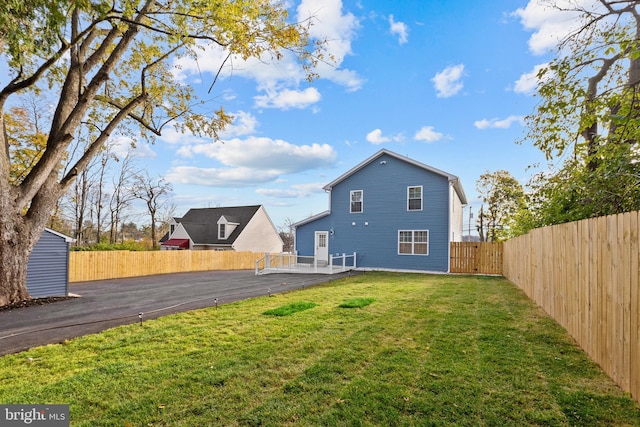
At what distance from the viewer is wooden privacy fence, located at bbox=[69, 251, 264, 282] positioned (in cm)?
1554

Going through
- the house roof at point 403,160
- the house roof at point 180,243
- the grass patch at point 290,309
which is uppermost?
the house roof at point 403,160

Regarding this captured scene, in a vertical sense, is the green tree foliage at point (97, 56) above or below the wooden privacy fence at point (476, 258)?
above

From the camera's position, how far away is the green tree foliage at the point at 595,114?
448cm

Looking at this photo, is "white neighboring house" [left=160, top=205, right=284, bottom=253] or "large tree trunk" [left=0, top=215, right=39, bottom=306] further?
"white neighboring house" [left=160, top=205, right=284, bottom=253]

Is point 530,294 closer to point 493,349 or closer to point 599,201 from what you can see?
point 599,201

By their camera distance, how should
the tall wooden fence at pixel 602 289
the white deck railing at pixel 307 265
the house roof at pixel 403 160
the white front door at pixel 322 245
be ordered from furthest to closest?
the white front door at pixel 322 245 < the white deck railing at pixel 307 265 < the house roof at pixel 403 160 < the tall wooden fence at pixel 602 289

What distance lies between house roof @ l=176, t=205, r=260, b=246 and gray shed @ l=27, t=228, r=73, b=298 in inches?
703

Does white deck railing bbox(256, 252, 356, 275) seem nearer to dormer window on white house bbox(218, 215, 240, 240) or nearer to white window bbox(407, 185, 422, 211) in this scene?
white window bbox(407, 185, 422, 211)

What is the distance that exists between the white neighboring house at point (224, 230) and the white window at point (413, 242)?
16249 millimetres

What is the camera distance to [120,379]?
361 centimetres

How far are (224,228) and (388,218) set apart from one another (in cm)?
1705

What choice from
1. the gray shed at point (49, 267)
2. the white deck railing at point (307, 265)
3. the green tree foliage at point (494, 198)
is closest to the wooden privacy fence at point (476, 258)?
the white deck railing at point (307, 265)

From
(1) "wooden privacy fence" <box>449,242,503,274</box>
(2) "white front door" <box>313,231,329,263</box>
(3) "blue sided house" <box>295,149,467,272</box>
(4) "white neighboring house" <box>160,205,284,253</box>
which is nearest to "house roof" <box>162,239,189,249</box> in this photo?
(4) "white neighboring house" <box>160,205,284,253</box>

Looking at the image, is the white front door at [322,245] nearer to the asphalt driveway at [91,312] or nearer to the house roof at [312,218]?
the house roof at [312,218]
